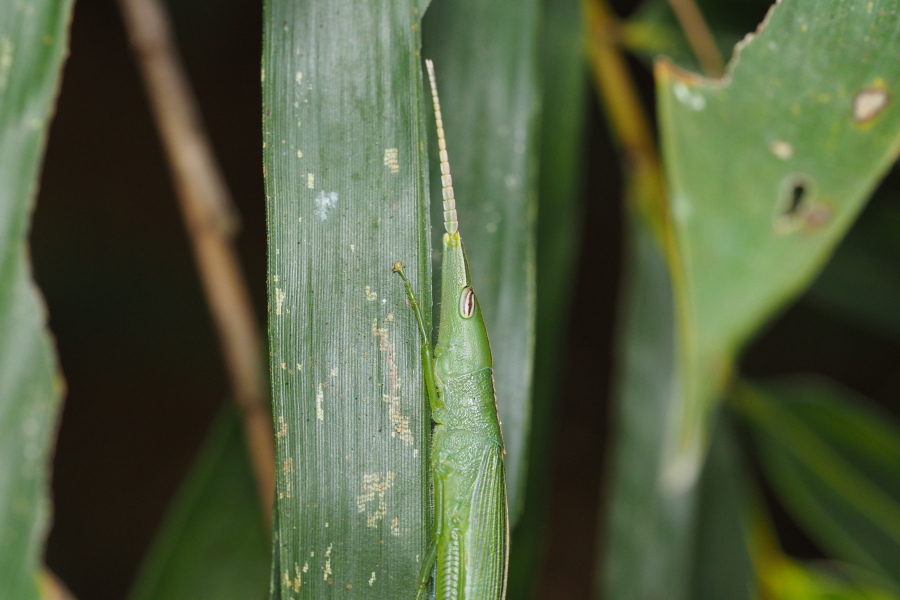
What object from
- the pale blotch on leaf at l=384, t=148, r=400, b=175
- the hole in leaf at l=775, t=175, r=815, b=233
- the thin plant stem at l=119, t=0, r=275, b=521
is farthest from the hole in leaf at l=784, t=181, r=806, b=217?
the thin plant stem at l=119, t=0, r=275, b=521

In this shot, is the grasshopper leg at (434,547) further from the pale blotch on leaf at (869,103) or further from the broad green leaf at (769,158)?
the pale blotch on leaf at (869,103)

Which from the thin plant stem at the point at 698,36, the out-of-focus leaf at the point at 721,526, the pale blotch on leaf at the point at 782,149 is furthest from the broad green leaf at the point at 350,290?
the out-of-focus leaf at the point at 721,526

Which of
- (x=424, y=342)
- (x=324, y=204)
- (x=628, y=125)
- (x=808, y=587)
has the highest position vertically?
(x=628, y=125)

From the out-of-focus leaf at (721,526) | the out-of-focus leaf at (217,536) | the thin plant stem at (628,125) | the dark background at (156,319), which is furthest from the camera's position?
the dark background at (156,319)

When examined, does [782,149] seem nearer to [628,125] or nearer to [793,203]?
[793,203]

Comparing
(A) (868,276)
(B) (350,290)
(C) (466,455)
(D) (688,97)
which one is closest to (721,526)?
(A) (868,276)

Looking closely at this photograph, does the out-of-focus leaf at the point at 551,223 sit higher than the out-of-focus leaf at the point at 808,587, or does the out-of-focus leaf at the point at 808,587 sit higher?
the out-of-focus leaf at the point at 551,223
